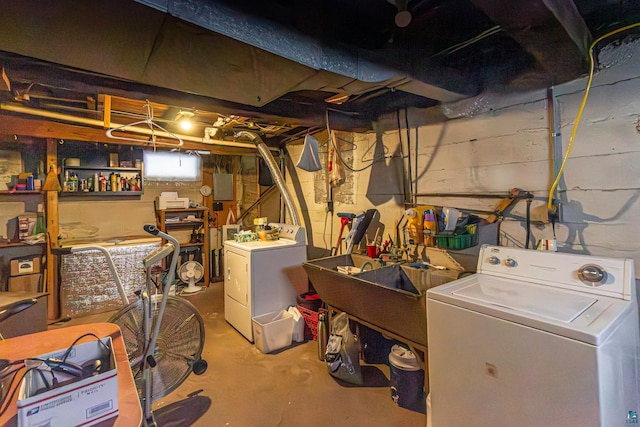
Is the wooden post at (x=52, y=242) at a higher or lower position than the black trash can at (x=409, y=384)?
higher

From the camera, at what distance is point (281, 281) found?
10.1ft

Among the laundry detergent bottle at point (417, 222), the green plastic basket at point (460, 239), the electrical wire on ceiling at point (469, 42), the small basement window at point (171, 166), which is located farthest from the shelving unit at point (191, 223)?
the electrical wire on ceiling at point (469, 42)

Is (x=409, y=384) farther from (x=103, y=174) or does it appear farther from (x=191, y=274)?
(x=103, y=174)

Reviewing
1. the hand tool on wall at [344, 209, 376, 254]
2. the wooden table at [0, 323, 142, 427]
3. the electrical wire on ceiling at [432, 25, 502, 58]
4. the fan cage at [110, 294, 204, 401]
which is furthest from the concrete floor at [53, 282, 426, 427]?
the electrical wire on ceiling at [432, 25, 502, 58]

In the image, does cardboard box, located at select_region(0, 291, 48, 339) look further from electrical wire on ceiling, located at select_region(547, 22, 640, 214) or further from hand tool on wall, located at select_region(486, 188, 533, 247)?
electrical wire on ceiling, located at select_region(547, 22, 640, 214)

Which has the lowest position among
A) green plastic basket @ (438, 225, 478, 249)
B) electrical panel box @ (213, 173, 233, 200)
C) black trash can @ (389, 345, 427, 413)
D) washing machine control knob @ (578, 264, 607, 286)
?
black trash can @ (389, 345, 427, 413)

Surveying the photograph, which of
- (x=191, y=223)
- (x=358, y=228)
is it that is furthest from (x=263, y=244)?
(x=191, y=223)

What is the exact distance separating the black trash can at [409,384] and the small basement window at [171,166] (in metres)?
4.06

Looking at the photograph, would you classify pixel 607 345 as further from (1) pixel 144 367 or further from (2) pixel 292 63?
(1) pixel 144 367

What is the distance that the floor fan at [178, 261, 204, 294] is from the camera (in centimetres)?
422

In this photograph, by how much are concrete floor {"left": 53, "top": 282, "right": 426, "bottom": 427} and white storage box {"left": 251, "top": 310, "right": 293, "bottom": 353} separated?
0.22 feet

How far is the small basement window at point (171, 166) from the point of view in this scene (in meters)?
4.37

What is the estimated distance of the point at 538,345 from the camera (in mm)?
1137

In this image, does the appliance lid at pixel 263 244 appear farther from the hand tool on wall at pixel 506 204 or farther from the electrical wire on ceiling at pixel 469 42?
the electrical wire on ceiling at pixel 469 42
